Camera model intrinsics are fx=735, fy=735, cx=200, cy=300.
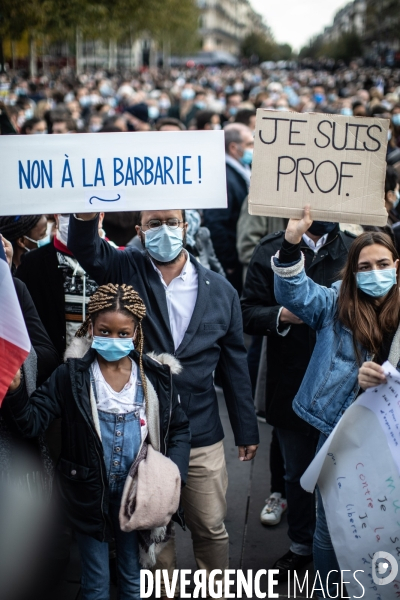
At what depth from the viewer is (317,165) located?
2811mm

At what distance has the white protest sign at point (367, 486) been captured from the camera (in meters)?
2.68

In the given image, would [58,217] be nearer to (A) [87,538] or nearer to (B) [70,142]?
(B) [70,142]

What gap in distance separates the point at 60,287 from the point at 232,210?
2.75 meters

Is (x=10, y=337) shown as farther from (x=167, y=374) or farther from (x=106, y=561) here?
(x=106, y=561)

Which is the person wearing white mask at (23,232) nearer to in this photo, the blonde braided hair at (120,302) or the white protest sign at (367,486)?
the blonde braided hair at (120,302)

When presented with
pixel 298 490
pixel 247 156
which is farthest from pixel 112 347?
pixel 247 156

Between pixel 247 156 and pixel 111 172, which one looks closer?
pixel 111 172

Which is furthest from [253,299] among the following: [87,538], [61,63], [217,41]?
[217,41]

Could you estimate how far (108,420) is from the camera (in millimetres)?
2922

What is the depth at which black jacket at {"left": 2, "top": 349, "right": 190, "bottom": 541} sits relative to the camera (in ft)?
9.50

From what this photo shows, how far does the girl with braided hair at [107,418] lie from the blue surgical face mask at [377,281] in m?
0.83

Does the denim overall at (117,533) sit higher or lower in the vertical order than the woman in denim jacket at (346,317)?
lower

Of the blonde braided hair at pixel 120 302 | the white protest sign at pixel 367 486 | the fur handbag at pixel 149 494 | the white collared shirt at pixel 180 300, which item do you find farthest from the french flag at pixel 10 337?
the white protest sign at pixel 367 486

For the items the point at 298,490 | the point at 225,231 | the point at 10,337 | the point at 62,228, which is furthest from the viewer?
the point at 225,231
